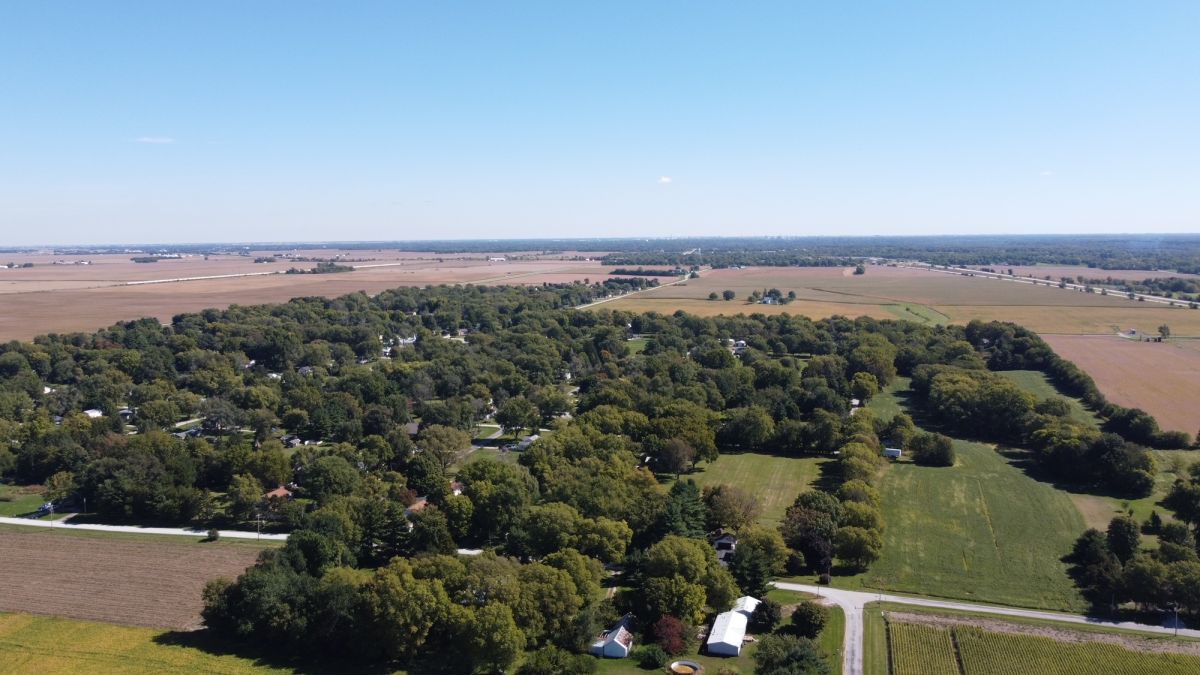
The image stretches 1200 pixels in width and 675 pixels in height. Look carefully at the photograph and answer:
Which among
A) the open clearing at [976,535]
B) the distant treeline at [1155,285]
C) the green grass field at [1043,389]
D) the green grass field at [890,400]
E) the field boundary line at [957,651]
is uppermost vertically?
the distant treeline at [1155,285]

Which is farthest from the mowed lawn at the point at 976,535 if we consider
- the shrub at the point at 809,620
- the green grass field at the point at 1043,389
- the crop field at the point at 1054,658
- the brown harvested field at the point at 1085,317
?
the brown harvested field at the point at 1085,317

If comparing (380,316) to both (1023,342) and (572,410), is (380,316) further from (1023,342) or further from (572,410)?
(1023,342)

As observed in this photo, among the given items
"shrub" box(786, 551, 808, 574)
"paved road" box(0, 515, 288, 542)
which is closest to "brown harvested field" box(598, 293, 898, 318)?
"shrub" box(786, 551, 808, 574)

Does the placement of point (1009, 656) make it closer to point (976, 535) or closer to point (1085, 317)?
point (976, 535)

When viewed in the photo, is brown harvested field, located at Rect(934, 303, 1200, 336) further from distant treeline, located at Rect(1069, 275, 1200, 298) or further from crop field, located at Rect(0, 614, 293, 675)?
crop field, located at Rect(0, 614, 293, 675)

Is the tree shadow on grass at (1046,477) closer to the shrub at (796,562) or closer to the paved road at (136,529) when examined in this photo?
the shrub at (796,562)

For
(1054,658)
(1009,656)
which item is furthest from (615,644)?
(1054,658)

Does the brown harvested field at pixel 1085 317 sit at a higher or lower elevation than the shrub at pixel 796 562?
higher
